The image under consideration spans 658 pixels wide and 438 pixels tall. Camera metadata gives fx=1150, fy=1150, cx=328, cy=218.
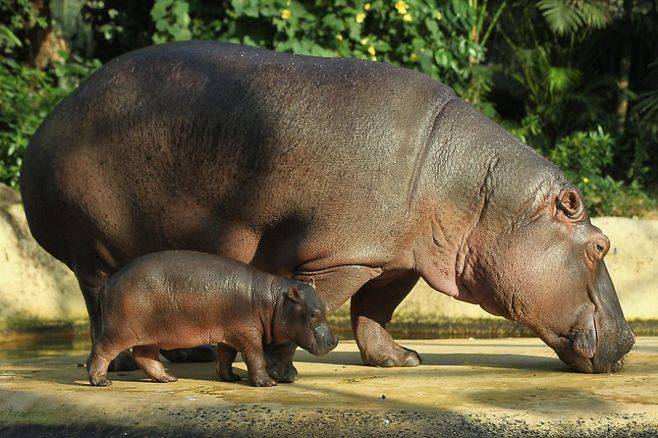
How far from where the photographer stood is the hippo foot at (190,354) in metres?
6.29

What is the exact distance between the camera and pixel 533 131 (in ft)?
44.5

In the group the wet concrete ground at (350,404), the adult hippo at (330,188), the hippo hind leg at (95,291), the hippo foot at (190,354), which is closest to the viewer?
the wet concrete ground at (350,404)

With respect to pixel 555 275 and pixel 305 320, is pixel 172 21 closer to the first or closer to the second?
pixel 555 275

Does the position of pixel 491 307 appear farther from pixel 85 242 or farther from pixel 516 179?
pixel 85 242

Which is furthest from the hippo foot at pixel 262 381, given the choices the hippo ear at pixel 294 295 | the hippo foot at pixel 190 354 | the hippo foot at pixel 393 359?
the hippo foot at pixel 190 354

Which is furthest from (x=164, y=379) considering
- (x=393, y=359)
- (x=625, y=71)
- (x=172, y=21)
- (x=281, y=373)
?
(x=625, y=71)

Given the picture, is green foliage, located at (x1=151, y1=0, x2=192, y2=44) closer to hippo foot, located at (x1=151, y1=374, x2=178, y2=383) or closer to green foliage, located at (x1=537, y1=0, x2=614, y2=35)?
green foliage, located at (x1=537, y1=0, x2=614, y2=35)

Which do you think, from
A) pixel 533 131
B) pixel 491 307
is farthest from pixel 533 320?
pixel 533 131

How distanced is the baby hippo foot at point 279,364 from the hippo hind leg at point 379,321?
896 mm

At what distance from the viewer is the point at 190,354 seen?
6.30 m

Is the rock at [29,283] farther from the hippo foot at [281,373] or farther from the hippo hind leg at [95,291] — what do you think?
the hippo foot at [281,373]

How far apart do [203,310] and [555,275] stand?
1.71m

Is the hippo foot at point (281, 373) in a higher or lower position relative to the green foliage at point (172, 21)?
higher

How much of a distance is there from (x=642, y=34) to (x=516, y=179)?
9983mm
